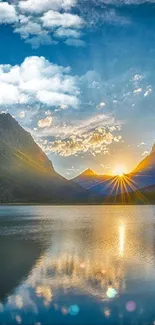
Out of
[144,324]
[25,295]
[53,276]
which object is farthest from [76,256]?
[144,324]

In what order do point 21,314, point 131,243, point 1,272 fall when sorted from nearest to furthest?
1. point 21,314
2. point 1,272
3. point 131,243

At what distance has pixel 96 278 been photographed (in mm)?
33469

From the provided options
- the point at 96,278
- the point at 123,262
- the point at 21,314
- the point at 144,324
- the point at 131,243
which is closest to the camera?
the point at 144,324

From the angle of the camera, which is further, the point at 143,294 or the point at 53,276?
the point at 53,276

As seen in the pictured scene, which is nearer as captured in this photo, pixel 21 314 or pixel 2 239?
pixel 21 314

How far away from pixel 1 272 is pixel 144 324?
64.5 feet

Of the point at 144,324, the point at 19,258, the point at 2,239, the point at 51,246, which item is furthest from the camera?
the point at 2,239

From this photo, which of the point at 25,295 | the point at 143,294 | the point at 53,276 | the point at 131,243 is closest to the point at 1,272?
the point at 53,276

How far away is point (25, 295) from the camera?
2778cm

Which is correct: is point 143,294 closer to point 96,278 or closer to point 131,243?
point 96,278

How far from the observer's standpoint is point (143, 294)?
28.1 meters

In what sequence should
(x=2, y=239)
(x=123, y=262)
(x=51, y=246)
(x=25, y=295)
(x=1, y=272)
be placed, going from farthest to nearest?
(x=2, y=239) → (x=51, y=246) → (x=123, y=262) → (x=1, y=272) → (x=25, y=295)

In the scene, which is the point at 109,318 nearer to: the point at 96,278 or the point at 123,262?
the point at 96,278

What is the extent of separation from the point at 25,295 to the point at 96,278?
27.8ft
